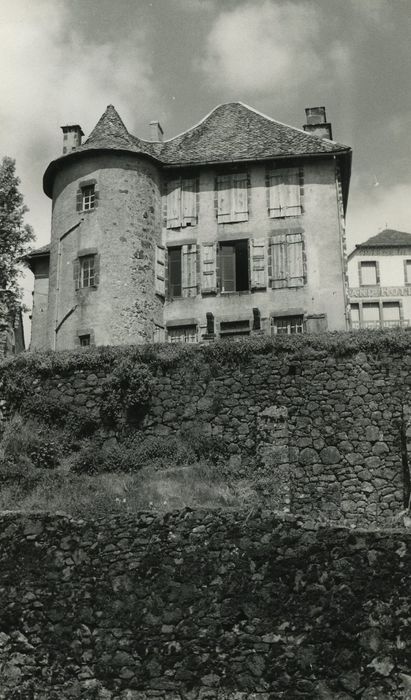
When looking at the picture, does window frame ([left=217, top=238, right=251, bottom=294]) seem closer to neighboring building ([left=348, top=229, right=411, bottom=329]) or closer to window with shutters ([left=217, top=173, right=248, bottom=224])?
window with shutters ([left=217, top=173, right=248, bottom=224])

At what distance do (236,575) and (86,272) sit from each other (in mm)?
17172

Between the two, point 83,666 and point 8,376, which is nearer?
point 83,666

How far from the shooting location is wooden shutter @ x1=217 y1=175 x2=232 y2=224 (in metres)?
26.5

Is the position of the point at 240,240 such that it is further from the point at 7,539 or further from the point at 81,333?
the point at 7,539

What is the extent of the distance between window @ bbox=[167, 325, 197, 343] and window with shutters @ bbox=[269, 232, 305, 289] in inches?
116

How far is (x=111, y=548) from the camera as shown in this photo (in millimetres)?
10000

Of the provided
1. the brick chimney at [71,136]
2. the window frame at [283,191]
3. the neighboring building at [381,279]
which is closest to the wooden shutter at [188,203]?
the window frame at [283,191]

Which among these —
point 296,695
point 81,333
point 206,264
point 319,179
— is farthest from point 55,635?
point 319,179

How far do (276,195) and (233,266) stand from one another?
2769 mm

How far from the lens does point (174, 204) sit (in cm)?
2684

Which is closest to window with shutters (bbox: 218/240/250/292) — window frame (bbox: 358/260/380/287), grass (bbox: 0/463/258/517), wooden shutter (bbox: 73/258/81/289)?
wooden shutter (bbox: 73/258/81/289)

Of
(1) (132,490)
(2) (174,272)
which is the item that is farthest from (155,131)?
(1) (132,490)

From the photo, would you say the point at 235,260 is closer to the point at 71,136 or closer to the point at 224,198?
the point at 224,198

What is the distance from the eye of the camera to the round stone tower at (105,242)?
24.7m
